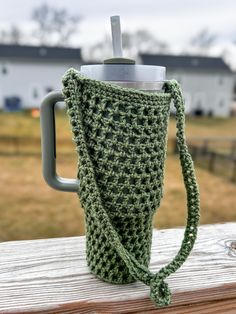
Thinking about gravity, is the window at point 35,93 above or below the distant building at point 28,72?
below

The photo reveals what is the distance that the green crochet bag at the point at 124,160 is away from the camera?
1.44 ft

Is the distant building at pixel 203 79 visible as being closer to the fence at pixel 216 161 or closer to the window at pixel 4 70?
the window at pixel 4 70

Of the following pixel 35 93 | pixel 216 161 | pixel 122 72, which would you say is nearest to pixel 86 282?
pixel 122 72

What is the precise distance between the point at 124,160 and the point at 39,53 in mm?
15887

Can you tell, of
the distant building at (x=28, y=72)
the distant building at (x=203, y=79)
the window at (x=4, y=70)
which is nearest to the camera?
the distant building at (x=28, y=72)

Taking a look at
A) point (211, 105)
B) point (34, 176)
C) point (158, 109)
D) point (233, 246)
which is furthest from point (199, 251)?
point (211, 105)

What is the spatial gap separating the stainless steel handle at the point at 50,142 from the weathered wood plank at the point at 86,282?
13 centimetres

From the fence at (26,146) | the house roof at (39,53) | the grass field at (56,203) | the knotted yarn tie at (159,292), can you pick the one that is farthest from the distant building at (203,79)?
the knotted yarn tie at (159,292)

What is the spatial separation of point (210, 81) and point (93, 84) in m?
16.9

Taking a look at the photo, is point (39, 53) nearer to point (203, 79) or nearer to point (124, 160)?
point (203, 79)

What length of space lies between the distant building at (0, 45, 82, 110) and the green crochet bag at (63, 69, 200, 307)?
1456 cm

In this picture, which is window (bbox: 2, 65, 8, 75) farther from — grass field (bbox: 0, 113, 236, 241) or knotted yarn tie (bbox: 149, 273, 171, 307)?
knotted yarn tie (bbox: 149, 273, 171, 307)

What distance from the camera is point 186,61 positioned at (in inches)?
644

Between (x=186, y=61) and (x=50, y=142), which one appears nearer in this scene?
(x=50, y=142)
